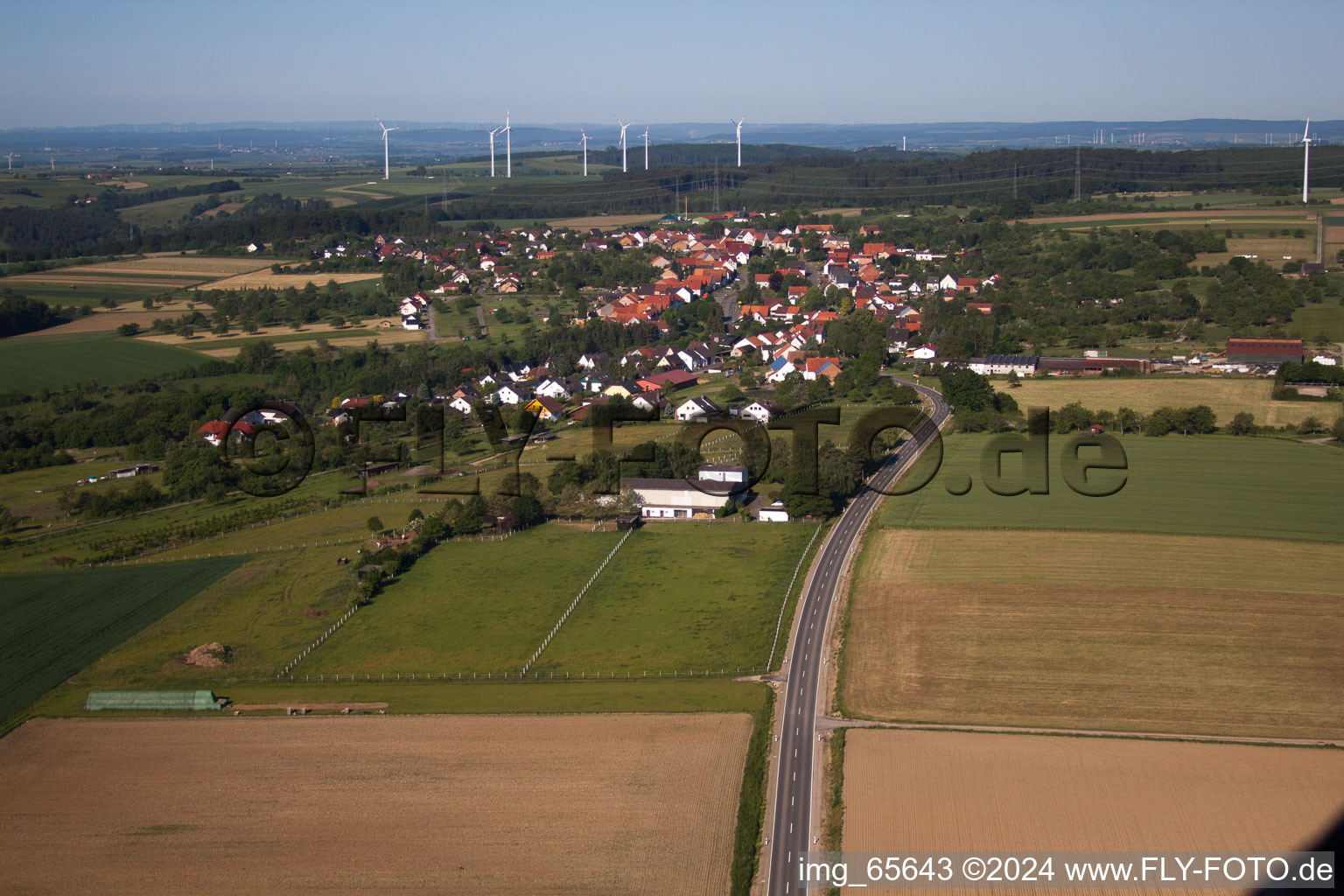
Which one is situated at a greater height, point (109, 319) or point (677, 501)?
point (109, 319)

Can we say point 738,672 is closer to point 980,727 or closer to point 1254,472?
point 980,727

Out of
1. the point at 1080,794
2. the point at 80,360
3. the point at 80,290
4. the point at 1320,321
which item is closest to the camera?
the point at 1080,794

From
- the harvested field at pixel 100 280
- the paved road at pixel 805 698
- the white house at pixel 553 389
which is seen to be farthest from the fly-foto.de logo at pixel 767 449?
the harvested field at pixel 100 280

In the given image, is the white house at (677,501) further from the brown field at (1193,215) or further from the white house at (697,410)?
the brown field at (1193,215)

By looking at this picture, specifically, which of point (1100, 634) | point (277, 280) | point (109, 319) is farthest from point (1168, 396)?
point (277, 280)

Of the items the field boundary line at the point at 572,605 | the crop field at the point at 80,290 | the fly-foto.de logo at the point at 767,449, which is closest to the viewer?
the field boundary line at the point at 572,605

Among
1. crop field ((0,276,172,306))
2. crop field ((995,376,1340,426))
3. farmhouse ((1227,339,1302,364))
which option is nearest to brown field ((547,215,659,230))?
crop field ((0,276,172,306))

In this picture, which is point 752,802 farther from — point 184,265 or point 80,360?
point 184,265
